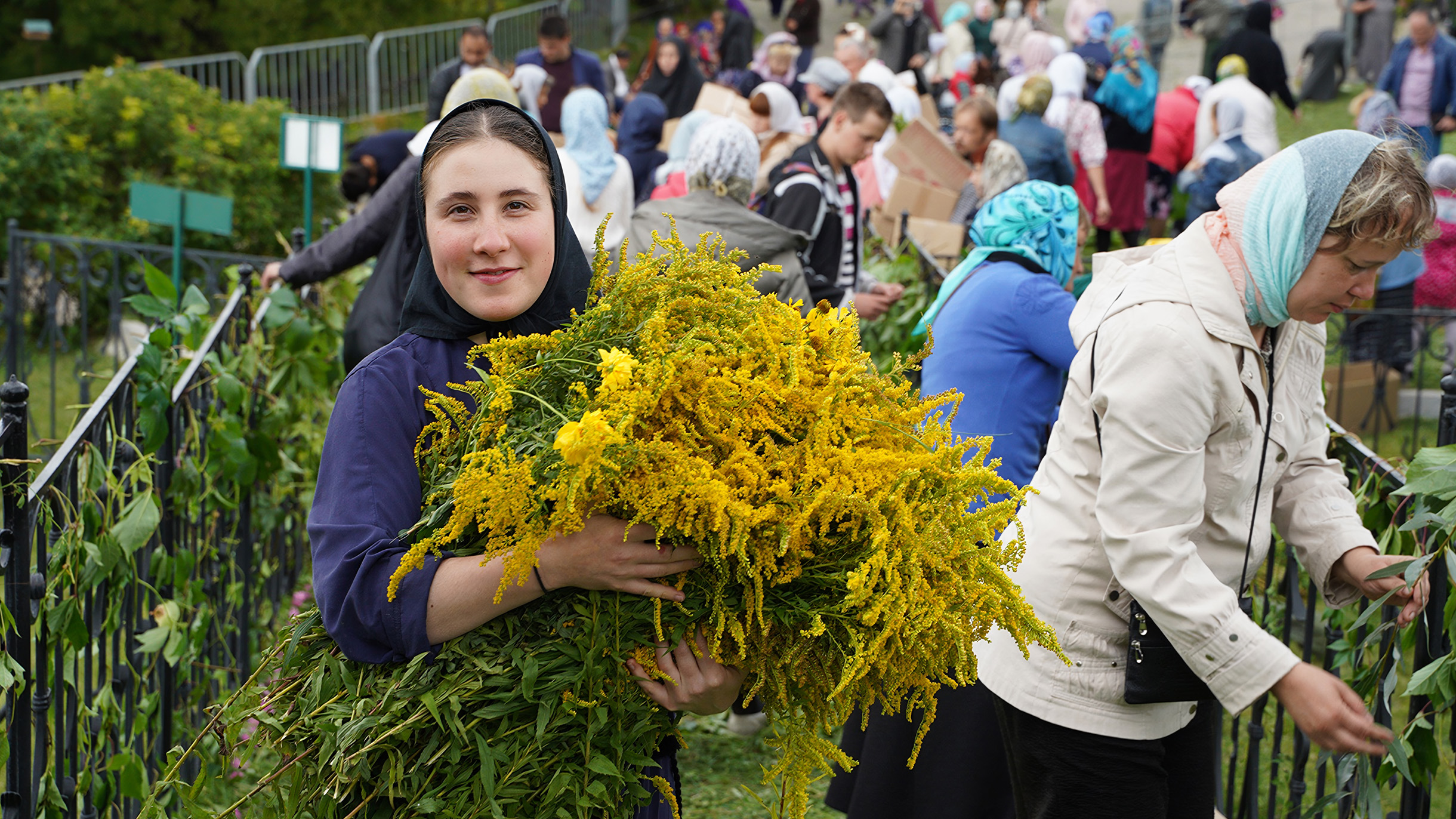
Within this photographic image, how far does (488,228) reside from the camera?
5.82ft

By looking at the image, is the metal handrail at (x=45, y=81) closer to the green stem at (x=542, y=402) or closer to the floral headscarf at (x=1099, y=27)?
the floral headscarf at (x=1099, y=27)

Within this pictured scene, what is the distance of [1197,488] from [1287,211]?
498 millimetres

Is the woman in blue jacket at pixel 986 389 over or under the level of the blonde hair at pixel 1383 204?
under

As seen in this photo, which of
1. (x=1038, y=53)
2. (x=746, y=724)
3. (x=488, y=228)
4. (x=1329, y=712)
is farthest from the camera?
(x=1038, y=53)

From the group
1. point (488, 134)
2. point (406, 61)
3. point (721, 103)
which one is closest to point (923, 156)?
point (721, 103)

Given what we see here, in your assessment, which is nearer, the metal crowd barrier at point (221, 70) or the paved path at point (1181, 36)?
the metal crowd barrier at point (221, 70)

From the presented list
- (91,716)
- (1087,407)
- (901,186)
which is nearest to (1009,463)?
(1087,407)

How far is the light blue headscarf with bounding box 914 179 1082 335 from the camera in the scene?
10.8 feet

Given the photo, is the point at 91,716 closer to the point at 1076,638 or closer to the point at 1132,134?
the point at 1076,638

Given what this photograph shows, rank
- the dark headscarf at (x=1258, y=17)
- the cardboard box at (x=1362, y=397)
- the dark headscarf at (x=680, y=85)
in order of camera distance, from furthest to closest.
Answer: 1. the dark headscarf at (x=680, y=85)
2. the dark headscarf at (x=1258, y=17)
3. the cardboard box at (x=1362, y=397)

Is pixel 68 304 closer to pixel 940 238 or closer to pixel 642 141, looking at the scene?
pixel 642 141

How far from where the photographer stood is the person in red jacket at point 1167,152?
10.6 metres

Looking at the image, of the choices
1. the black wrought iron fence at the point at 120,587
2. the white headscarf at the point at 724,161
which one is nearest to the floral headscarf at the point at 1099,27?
the white headscarf at the point at 724,161

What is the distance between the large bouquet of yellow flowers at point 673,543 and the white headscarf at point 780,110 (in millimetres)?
6613
